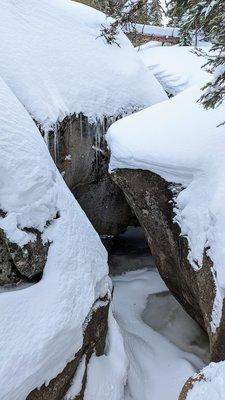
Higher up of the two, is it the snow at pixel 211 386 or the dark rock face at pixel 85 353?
the snow at pixel 211 386

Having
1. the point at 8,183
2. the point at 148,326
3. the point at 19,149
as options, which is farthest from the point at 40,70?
the point at 148,326

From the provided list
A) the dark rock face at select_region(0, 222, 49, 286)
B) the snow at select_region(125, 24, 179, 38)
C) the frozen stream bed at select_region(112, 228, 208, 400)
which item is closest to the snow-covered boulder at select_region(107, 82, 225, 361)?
the frozen stream bed at select_region(112, 228, 208, 400)

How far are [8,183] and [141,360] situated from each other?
8.72 feet

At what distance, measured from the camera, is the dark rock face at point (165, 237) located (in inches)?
178

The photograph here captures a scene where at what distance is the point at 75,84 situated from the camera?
20.6 ft

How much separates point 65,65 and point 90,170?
181 cm

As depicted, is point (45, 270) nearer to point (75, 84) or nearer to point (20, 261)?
point (20, 261)

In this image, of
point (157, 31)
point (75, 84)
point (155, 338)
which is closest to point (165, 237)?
point (155, 338)

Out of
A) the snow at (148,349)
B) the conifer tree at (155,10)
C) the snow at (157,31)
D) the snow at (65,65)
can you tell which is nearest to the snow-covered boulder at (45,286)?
the snow at (148,349)

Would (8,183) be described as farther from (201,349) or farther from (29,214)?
(201,349)

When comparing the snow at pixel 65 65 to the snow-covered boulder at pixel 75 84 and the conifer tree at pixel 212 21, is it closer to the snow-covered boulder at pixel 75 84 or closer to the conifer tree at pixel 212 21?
the snow-covered boulder at pixel 75 84

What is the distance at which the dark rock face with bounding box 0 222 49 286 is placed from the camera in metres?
→ 3.19

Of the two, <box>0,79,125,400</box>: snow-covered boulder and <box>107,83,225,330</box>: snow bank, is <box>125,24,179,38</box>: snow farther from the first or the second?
<box>0,79,125,400</box>: snow-covered boulder

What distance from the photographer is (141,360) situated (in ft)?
14.6
